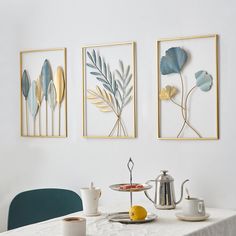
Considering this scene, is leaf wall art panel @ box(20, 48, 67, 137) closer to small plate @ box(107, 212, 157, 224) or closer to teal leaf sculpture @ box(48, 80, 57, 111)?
teal leaf sculpture @ box(48, 80, 57, 111)

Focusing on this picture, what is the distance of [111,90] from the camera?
10.6 feet

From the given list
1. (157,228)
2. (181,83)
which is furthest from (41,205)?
(181,83)

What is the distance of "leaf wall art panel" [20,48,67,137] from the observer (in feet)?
11.2

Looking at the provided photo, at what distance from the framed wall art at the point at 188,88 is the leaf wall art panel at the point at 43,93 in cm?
66

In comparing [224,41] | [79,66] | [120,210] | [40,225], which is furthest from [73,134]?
[224,41]

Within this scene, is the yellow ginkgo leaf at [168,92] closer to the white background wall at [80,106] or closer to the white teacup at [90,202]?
the white background wall at [80,106]

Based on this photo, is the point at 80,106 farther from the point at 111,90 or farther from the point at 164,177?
the point at 164,177

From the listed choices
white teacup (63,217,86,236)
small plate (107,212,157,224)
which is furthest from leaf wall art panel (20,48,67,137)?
white teacup (63,217,86,236)

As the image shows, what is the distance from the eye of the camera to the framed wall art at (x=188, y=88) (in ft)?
9.64

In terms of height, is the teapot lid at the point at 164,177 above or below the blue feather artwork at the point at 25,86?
below

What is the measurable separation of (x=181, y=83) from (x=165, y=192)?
0.59 m

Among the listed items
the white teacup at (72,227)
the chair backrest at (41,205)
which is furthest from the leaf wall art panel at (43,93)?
the white teacup at (72,227)

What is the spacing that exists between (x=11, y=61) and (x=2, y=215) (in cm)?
100

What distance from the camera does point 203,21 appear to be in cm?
297
